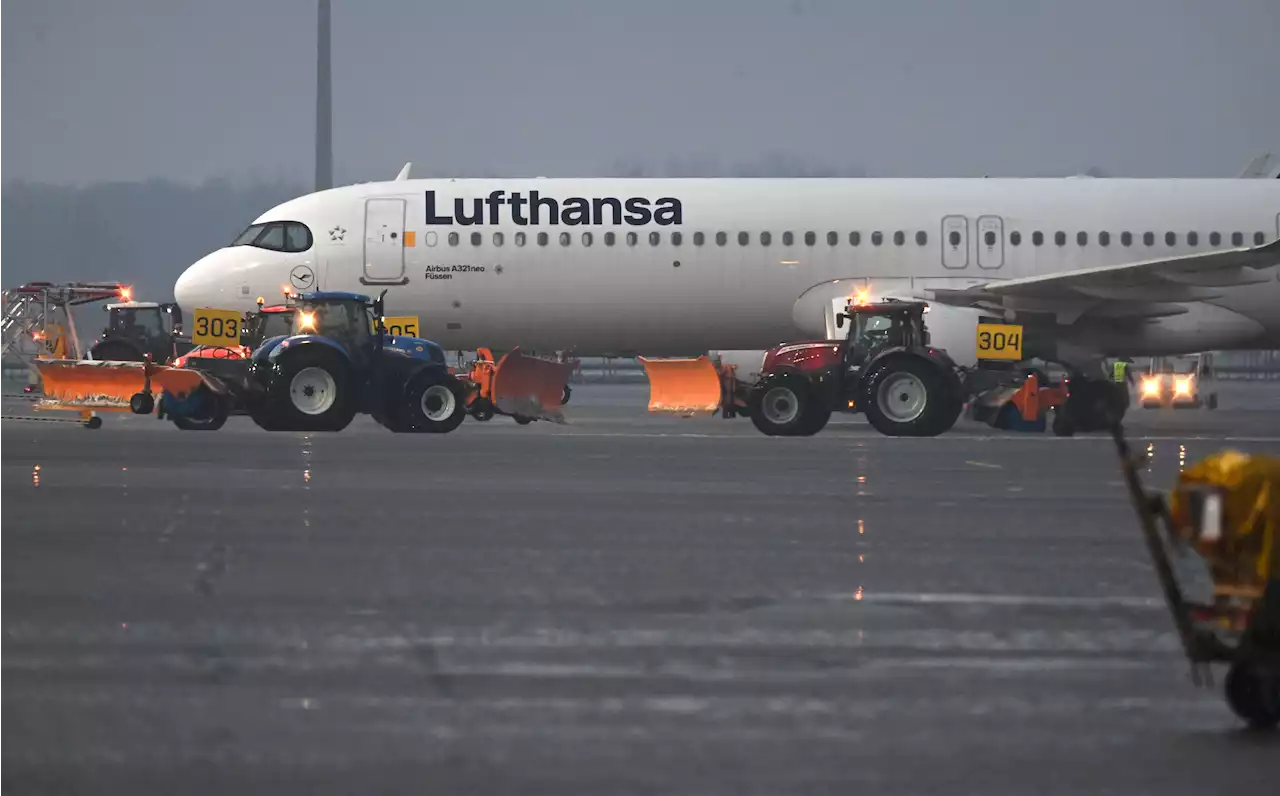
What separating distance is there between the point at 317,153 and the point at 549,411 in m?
88.3

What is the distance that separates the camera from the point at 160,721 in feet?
22.2

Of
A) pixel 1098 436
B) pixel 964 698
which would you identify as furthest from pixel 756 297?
pixel 964 698

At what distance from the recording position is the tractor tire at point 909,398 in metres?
26.2

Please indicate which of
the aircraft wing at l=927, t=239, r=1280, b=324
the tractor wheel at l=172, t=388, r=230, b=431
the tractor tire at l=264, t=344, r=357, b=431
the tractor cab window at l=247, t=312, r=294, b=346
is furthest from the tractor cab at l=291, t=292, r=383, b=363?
the aircraft wing at l=927, t=239, r=1280, b=324

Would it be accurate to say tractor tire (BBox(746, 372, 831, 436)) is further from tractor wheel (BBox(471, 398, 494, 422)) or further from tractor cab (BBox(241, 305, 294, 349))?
A: tractor cab (BBox(241, 305, 294, 349))

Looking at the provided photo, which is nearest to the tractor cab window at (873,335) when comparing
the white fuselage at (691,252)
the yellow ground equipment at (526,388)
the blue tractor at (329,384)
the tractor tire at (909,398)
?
the tractor tire at (909,398)

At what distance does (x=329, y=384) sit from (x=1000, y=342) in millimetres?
10450

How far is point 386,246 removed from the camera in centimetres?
3334

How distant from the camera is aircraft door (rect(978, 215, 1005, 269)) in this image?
33.9 metres

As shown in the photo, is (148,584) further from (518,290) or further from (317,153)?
(317,153)

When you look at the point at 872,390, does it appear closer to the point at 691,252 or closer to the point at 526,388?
the point at 526,388

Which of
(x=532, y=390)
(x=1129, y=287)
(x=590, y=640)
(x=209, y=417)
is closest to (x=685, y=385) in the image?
(x=532, y=390)

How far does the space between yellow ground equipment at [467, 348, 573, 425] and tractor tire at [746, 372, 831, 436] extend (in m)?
4.09

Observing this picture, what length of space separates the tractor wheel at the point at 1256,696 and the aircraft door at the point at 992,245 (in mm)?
27733
